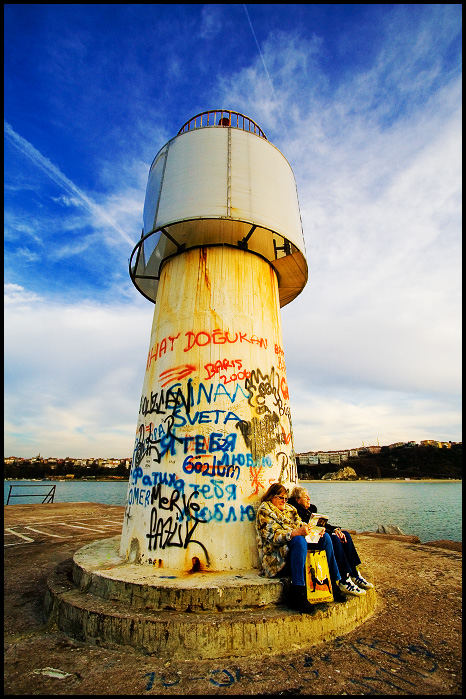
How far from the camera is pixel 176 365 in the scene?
559 cm

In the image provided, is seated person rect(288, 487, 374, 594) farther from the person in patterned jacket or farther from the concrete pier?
the concrete pier

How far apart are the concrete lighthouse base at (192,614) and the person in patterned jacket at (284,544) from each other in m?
0.15

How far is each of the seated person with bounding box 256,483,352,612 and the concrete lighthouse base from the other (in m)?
0.15

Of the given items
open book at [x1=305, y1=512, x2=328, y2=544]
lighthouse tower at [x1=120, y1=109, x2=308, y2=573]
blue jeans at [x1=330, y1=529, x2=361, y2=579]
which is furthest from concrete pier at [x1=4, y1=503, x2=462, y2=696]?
lighthouse tower at [x1=120, y1=109, x2=308, y2=573]

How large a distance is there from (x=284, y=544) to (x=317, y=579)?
1.61ft

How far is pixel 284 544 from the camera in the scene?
4312 millimetres

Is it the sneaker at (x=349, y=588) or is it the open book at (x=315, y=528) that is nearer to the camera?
the open book at (x=315, y=528)

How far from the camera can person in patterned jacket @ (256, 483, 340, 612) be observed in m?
3.97

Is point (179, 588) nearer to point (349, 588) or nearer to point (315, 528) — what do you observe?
point (315, 528)

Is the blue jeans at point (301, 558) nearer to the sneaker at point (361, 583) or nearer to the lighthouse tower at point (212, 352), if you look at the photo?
the sneaker at point (361, 583)

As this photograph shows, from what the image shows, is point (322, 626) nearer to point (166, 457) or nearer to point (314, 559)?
point (314, 559)

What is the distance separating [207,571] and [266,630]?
1149 millimetres

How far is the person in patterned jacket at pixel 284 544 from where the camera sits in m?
3.97

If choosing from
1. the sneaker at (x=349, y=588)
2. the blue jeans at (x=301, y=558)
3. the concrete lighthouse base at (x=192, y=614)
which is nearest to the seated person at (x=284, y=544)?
the blue jeans at (x=301, y=558)
